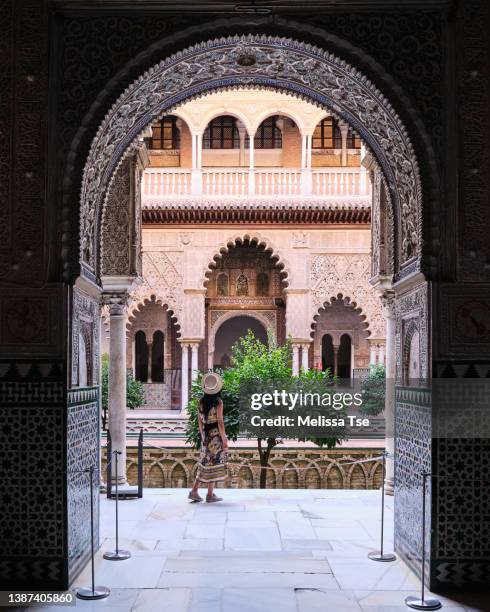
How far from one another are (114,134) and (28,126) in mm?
718

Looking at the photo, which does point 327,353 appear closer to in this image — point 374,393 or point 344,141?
point 374,393

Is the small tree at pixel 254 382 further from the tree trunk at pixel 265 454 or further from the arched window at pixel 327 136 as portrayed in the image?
the arched window at pixel 327 136

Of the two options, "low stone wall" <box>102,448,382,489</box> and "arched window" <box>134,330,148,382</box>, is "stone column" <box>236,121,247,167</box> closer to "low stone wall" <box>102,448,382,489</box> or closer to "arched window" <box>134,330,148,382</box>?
"arched window" <box>134,330,148,382</box>

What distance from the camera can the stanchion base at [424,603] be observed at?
372cm

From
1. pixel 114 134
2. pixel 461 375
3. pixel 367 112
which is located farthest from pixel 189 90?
pixel 461 375

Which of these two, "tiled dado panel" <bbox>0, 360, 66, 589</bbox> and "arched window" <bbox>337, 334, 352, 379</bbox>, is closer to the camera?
"tiled dado panel" <bbox>0, 360, 66, 589</bbox>

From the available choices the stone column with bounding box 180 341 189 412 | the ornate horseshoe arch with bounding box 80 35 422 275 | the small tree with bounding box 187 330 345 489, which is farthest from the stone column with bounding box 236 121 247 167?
the ornate horseshoe arch with bounding box 80 35 422 275

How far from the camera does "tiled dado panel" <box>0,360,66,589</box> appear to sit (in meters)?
3.95

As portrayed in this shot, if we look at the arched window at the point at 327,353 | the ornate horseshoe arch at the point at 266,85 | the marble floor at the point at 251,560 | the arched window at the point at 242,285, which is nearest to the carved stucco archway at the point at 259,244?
the arched window at the point at 242,285

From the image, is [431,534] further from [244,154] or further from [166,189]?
[244,154]

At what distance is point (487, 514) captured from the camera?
158 inches

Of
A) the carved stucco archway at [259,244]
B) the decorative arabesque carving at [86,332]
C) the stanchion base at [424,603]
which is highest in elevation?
the carved stucco archway at [259,244]

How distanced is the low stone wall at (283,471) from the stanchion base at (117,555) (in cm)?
651

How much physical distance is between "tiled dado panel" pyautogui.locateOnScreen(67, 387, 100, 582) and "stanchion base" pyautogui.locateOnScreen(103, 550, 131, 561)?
0.46 feet
